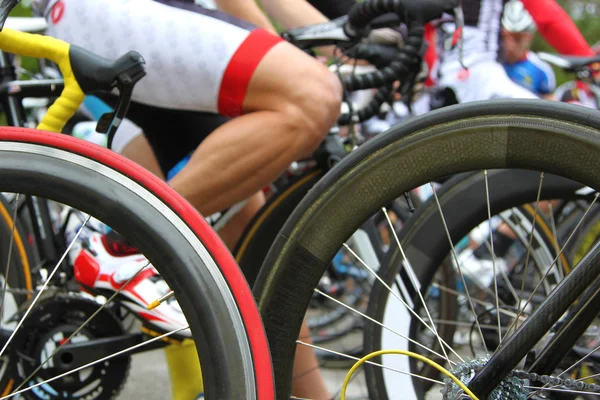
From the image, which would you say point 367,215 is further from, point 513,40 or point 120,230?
point 513,40

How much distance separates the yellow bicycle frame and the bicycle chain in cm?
87

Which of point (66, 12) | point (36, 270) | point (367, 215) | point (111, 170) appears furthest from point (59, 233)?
point (367, 215)

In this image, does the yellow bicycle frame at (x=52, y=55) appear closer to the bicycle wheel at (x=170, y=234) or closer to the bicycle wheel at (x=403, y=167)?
the bicycle wheel at (x=170, y=234)

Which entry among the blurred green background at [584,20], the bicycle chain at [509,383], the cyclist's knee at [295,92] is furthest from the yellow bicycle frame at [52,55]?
the blurred green background at [584,20]

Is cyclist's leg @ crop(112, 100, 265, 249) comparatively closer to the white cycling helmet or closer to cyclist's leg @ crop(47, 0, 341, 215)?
cyclist's leg @ crop(47, 0, 341, 215)

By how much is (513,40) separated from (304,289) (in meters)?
3.57

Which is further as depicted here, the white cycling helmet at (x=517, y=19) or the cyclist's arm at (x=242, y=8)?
the white cycling helmet at (x=517, y=19)

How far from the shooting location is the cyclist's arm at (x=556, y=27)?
332 centimetres

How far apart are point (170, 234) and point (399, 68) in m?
1.00

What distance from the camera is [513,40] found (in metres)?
4.56

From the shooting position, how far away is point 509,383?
50.3 inches

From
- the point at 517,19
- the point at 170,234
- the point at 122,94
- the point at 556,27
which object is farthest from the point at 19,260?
the point at 517,19

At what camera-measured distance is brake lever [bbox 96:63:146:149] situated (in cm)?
146

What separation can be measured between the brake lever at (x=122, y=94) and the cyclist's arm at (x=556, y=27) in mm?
2349
